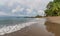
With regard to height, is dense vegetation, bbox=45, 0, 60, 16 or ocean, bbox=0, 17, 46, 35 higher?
dense vegetation, bbox=45, 0, 60, 16

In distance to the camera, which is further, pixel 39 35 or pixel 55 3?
pixel 55 3

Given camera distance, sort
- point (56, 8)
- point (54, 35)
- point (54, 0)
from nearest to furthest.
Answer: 1. point (54, 35)
2. point (56, 8)
3. point (54, 0)

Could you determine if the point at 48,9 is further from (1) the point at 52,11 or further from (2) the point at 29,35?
(2) the point at 29,35

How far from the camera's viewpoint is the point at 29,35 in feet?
25.6

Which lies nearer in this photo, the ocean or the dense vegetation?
the ocean

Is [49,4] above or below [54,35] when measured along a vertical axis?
above

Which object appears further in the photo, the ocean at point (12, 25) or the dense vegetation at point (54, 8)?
the dense vegetation at point (54, 8)

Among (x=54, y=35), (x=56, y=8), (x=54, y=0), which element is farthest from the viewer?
(x=54, y=0)

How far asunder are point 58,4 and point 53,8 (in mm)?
919

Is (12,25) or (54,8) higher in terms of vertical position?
(54,8)

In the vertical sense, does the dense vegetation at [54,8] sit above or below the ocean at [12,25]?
above

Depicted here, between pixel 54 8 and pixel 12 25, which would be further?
pixel 54 8

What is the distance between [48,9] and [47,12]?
533 millimetres

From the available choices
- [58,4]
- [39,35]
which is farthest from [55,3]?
[39,35]
